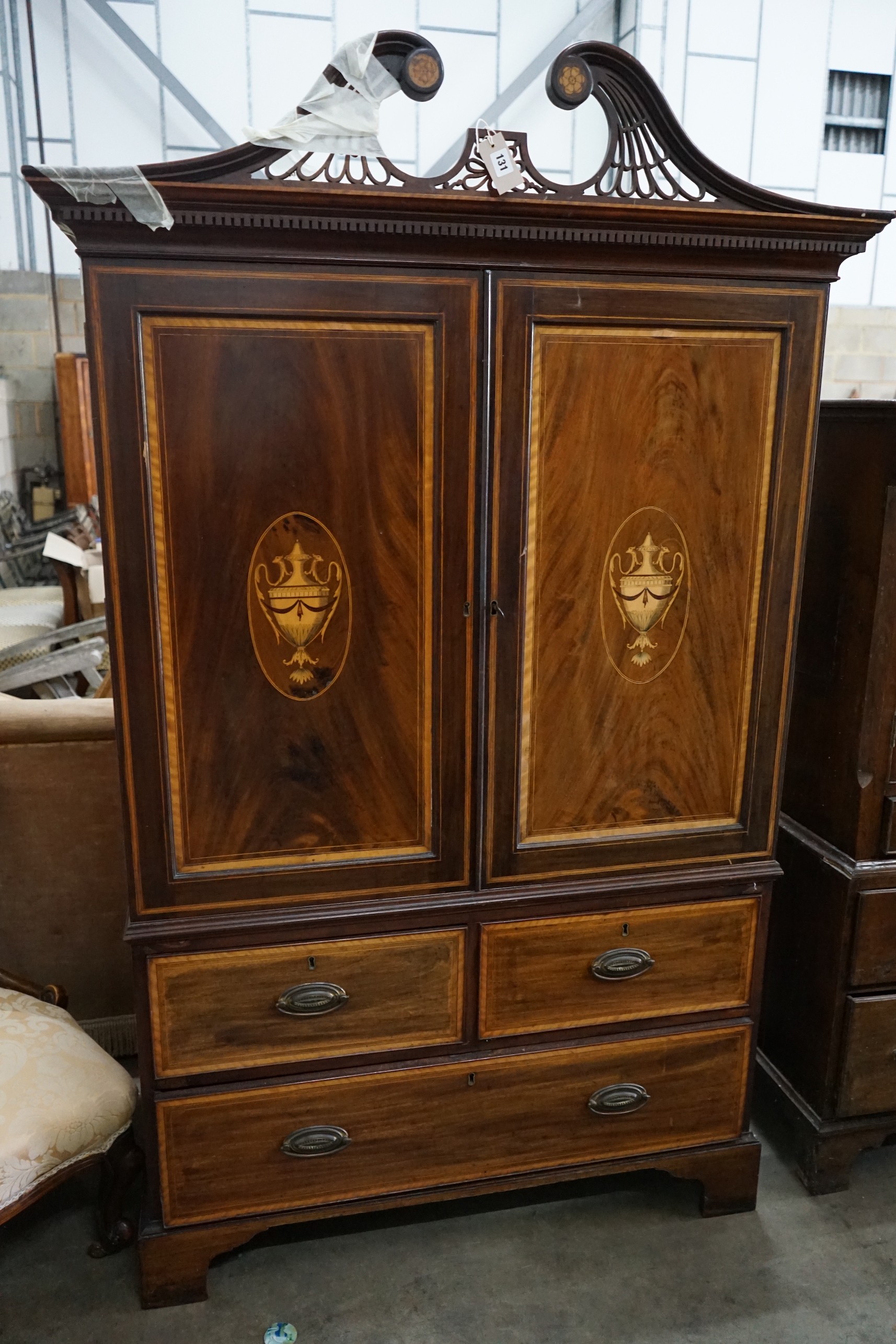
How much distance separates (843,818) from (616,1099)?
0.68 metres

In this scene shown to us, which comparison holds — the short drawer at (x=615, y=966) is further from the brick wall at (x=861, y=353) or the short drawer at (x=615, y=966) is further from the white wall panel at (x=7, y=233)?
the white wall panel at (x=7, y=233)

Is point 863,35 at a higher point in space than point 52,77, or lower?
higher

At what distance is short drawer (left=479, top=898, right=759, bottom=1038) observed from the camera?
1.68 meters

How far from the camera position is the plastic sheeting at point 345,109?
4.28 ft

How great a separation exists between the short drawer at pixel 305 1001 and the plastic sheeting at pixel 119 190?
109 cm

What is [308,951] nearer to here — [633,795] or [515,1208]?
[633,795]

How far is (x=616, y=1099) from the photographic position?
5.81ft

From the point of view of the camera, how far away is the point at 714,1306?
168cm

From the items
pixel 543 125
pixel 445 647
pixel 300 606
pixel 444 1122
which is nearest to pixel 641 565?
pixel 445 647

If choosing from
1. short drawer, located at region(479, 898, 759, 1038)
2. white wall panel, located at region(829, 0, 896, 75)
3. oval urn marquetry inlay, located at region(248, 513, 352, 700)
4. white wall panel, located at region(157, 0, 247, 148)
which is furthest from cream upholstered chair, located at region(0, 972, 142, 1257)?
white wall panel, located at region(829, 0, 896, 75)

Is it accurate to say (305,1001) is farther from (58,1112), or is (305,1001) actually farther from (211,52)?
(211,52)

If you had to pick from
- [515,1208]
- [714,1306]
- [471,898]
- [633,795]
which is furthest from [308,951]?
[714,1306]

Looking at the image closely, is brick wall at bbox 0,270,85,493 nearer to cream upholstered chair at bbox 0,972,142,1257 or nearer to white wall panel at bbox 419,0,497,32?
white wall panel at bbox 419,0,497,32

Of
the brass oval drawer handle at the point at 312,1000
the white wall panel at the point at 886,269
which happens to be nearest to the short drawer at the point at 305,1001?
the brass oval drawer handle at the point at 312,1000
